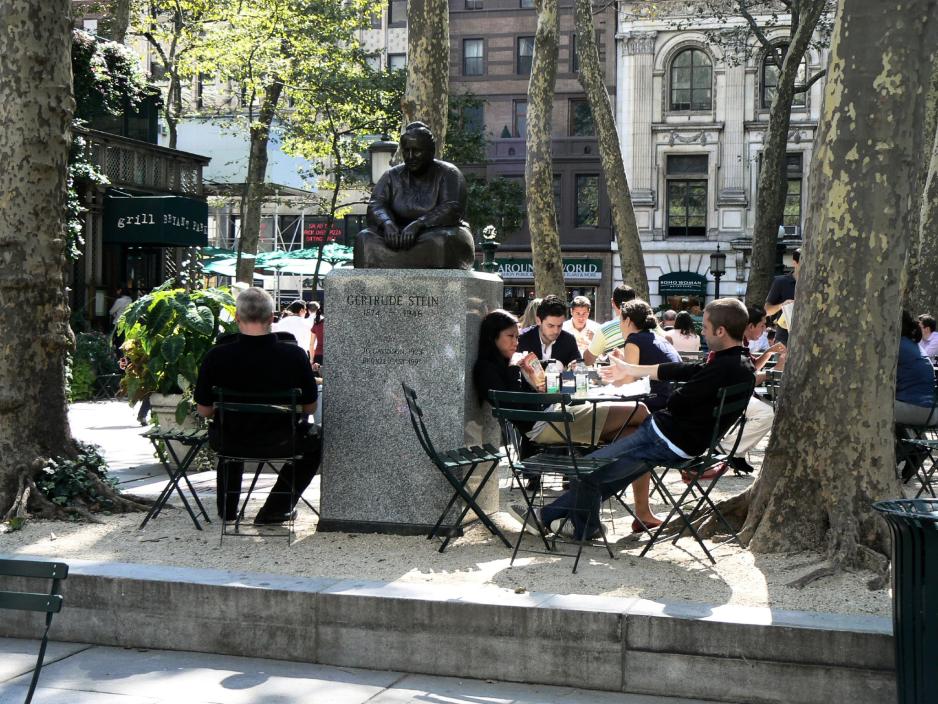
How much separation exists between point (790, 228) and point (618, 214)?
23530 mm

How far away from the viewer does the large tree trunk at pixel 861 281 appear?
662 cm

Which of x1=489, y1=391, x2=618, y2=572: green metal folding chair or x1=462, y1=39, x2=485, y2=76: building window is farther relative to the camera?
x1=462, y1=39, x2=485, y2=76: building window

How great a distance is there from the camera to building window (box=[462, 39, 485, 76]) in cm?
5188

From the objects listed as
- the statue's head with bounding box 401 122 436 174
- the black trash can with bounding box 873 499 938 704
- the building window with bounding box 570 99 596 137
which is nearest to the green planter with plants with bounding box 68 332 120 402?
the statue's head with bounding box 401 122 436 174

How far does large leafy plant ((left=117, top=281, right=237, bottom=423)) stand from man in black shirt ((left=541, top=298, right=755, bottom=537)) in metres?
4.73

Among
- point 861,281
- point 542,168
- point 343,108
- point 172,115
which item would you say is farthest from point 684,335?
point 343,108

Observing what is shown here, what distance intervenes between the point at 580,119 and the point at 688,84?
4.65m

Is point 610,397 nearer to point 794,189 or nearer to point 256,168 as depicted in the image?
point 256,168

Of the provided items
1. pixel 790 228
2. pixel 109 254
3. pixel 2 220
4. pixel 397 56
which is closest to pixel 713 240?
pixel 790 228

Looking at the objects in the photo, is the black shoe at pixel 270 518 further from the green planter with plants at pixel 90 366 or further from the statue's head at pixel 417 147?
the green planter with plants at pixel 90 366

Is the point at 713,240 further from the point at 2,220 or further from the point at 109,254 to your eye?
the point at 2,220

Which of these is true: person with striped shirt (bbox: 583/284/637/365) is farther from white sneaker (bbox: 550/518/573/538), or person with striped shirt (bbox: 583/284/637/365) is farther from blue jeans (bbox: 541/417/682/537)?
blue jeans (bbox: 541/417/682/537)

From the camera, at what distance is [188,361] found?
36.6 ft

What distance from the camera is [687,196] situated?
159ft
